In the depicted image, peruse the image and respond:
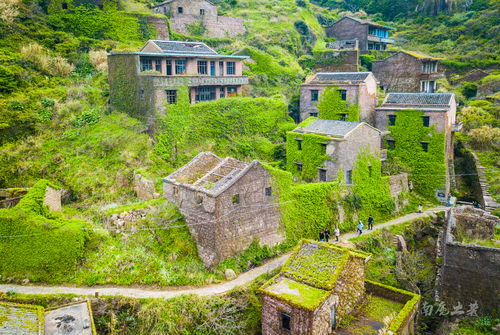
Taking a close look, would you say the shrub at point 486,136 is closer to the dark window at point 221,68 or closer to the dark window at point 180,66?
the dark window at point 221,68

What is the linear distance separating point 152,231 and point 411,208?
22.9 m

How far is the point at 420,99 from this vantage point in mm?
37688

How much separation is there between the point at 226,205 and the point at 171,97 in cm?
1453

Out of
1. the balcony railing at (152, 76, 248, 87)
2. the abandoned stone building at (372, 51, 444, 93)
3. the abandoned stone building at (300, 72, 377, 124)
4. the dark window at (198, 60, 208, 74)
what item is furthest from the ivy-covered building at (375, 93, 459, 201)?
the dark window at (198, 60, 208, 74)

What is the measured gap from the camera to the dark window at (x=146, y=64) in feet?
113

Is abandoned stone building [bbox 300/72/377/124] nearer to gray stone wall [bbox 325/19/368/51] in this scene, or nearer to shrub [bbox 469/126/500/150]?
shrub [bbox 469/126/500/150]

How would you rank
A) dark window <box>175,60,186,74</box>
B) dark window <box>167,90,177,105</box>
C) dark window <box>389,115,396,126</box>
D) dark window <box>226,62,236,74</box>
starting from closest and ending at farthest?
dark window <box>167,90,177,105</box> → dark window <box>175,60,186,74</box> → dark window <box>389,115,396,126</box> → dark window <box>226,62,236,74</box>

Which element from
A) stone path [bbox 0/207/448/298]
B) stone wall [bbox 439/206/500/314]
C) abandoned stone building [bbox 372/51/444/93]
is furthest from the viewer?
abandoned stone building [bbox 372/51/444/93]

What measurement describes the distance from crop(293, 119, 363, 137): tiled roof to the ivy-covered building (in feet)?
25.2

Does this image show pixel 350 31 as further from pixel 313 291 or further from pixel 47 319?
pixel 47 319

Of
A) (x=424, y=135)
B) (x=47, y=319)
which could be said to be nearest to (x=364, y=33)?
(x=424, y=135)

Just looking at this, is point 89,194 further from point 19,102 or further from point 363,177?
point 363,177

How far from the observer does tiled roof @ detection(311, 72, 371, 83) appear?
128ft

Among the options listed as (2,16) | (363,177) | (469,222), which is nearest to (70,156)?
(2,16)
